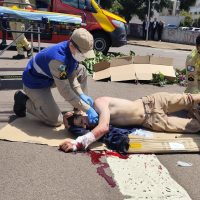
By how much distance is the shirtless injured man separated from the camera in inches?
197

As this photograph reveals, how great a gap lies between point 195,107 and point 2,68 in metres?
5.48

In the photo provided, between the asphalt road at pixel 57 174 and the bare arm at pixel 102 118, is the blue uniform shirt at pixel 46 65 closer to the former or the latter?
the bare arm at pixel 102 118

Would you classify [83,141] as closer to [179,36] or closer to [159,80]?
[159,80]

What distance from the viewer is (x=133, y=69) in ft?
29.9

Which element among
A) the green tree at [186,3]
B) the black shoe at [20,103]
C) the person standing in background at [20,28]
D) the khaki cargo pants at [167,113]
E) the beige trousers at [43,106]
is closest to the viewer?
the khaki cargo pants at [167,113]

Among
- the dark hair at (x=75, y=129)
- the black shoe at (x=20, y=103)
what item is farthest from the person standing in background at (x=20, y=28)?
the dark hair at (x=75, y=129)

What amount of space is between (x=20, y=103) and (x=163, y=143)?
196 centimetres

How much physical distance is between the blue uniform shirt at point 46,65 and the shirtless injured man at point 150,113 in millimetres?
536

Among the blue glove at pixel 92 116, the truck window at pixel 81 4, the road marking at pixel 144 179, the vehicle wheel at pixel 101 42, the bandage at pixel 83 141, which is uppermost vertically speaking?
the truck window at pixel 81 4

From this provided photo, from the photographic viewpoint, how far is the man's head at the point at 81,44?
483 cm

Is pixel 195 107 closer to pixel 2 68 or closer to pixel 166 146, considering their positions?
pixel 166 146

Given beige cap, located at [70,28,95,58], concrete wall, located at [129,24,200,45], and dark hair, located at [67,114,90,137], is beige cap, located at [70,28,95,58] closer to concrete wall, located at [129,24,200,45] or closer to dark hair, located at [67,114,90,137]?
dark hair, located at [67,114,90,137]

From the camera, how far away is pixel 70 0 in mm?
13734

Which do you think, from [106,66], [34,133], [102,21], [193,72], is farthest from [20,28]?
[34,133]
